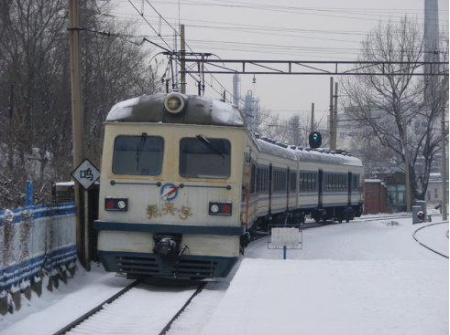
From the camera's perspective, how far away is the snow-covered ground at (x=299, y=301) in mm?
8664

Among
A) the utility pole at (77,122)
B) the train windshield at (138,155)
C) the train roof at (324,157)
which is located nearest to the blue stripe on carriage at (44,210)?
the utility pole at (77,122)

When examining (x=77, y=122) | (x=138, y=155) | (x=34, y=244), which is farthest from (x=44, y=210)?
(x=77, y=122)

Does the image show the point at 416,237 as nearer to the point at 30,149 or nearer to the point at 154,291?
the point at 30,149

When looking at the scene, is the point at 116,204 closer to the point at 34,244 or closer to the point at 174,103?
the point at 34,244

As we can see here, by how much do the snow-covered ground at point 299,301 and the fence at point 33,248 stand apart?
0.91ft

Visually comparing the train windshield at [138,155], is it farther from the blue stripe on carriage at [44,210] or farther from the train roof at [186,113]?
the blue stripe on carriage at [44,210]

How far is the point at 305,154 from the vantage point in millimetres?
29938

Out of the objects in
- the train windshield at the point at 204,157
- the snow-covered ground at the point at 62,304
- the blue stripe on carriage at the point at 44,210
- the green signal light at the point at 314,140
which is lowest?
the snow-covered ground at the point at 62,304

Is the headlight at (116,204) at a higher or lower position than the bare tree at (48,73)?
lower

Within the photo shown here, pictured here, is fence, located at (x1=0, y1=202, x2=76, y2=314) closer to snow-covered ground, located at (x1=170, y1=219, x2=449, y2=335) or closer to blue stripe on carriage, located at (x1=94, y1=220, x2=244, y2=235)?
blue stripe on carriage, located at (x1=94, y1=220, x2=244, y2=235)

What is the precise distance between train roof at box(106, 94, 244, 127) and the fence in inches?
78.7

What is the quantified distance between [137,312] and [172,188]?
271 centimetres

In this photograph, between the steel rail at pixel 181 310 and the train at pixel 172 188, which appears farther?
the train at pixel 172 188

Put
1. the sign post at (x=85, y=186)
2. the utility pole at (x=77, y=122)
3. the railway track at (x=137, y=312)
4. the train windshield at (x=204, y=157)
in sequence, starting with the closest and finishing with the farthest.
Answer: the railway track at (x=137, y=312), the train windshield at (x=204, y=157), the sign post at (x=85, y=186), the utility pole at (x=77, y=122)
